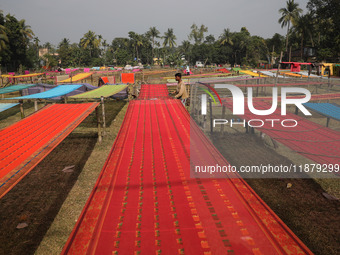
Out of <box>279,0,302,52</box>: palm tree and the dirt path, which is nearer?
the dirt path

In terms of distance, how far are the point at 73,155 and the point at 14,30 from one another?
46.7m

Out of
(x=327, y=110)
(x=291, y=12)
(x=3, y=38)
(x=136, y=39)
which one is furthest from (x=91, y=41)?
(x=327, y=110)

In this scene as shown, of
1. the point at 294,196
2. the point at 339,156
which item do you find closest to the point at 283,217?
the point at 294,196

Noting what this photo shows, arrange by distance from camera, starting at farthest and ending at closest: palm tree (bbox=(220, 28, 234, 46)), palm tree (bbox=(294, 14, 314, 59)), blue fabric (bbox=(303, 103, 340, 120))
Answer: palm tree (bbox=(220, 28, 234, 46)), palm tree (bbox=(294, 14, 314, 59)), blue fabric (bbox=(303, 103, 340, 120))

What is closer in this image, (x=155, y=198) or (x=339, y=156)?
(x=155, y=198)

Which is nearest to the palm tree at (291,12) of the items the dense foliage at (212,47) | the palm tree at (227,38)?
the dense foliage at (212,47)

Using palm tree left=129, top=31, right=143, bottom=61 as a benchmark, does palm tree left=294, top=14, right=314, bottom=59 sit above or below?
below

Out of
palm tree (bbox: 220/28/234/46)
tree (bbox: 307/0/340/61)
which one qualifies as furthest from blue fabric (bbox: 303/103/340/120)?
palm tree (bbox: 220/28/234/46)

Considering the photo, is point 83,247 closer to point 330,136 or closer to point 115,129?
point 330,136

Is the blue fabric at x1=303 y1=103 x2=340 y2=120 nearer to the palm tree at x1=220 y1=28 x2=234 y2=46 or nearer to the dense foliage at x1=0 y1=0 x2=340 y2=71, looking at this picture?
the dense foliage at x1=0 y1=0 x2=340 y2=71

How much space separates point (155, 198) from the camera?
2414mm

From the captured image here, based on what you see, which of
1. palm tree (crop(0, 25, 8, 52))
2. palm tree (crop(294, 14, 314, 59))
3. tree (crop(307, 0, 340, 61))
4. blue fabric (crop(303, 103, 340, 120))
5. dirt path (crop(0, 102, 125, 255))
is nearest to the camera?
dirt path (crop(0, 102, 125, 255))

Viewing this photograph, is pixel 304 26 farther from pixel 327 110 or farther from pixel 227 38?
pixel 327 110

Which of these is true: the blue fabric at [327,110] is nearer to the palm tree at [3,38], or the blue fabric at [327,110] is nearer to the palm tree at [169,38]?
the palm tree at [3,38]
